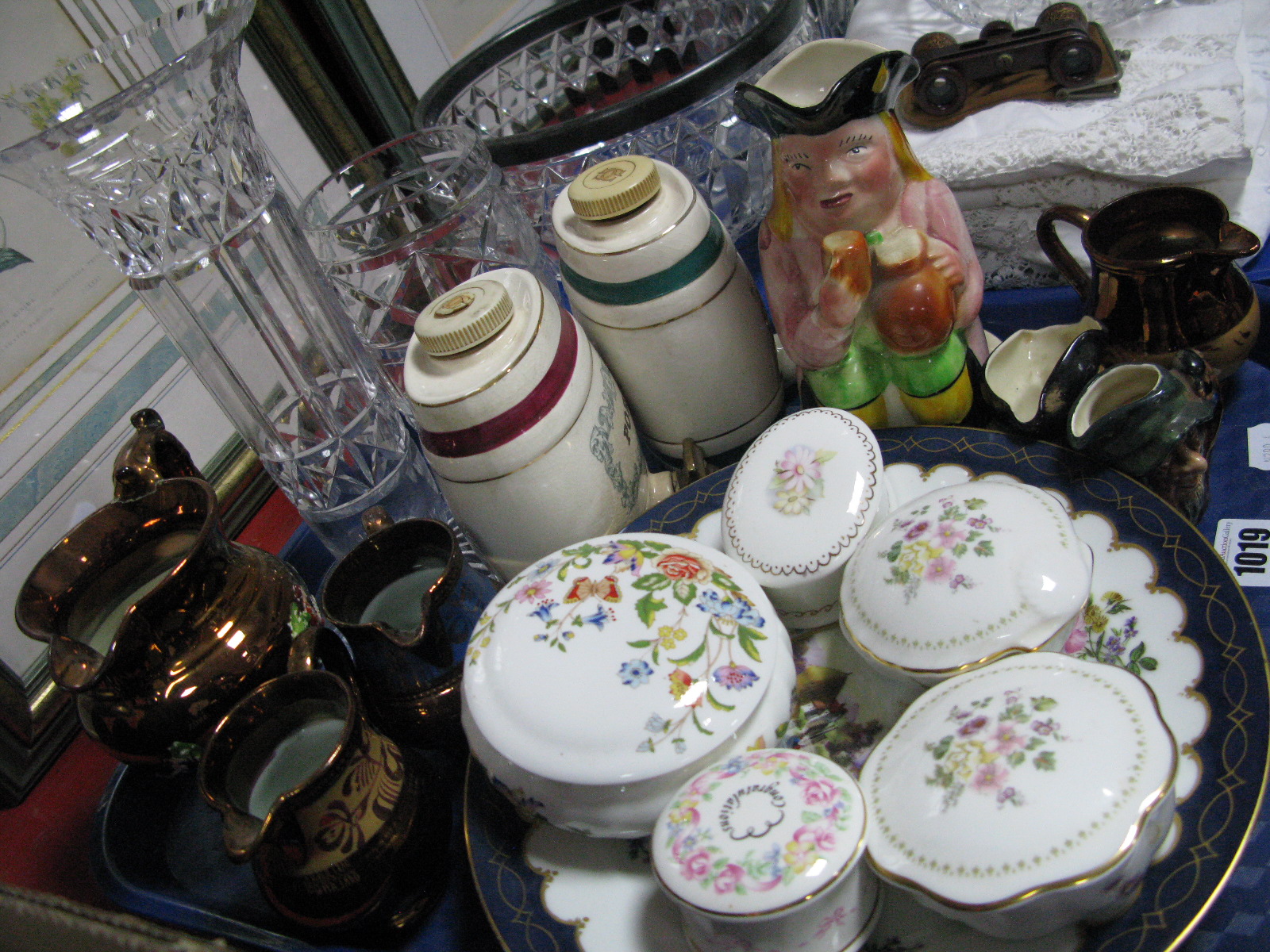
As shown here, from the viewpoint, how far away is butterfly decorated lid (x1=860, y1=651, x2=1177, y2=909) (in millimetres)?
327

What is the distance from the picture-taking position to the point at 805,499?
506 millimetres

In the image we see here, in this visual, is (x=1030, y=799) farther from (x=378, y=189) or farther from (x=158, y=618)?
(x=378, y=189)

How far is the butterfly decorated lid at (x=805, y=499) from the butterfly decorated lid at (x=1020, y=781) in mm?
114

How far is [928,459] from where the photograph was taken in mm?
572

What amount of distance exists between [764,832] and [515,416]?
28cm

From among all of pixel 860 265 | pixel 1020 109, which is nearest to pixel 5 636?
pixel 860 265

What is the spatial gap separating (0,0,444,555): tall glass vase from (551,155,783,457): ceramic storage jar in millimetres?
247

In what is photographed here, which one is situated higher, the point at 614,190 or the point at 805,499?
the point at 614,190

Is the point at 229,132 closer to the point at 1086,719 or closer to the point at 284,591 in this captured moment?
the point at 284,591

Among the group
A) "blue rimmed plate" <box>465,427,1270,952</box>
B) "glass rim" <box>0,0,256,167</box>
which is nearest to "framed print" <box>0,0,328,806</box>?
"glass rim" <box>0,0,256,167</box>

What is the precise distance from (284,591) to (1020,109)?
733 millimetres

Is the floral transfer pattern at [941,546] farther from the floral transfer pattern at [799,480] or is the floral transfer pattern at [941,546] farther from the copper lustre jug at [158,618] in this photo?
the copper lustre jug at [158,618]

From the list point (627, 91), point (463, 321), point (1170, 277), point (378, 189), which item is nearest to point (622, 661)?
point (463, 321)

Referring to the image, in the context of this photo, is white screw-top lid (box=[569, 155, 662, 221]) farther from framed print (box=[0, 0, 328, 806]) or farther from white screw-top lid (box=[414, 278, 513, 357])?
framed print (box=[0, 0, 328, 806])
